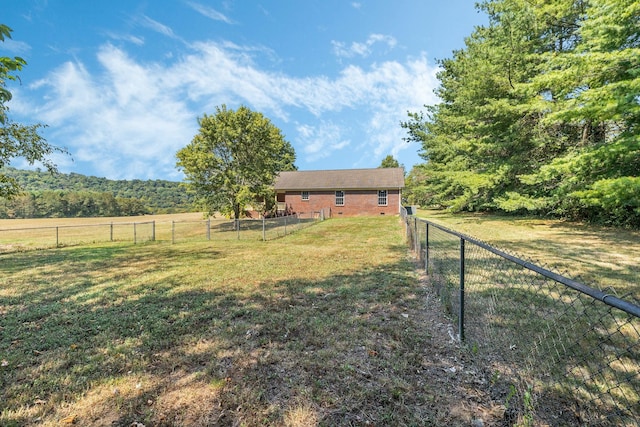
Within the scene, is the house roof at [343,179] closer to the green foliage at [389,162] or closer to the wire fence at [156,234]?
the wire fence at [156,234]

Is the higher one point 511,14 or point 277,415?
point 511,14

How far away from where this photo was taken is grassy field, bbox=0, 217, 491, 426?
2545mm

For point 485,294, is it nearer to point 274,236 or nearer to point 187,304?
point 187,304

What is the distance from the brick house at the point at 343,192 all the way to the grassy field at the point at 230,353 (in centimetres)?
2204

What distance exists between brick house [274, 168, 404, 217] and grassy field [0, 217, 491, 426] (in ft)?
72.3

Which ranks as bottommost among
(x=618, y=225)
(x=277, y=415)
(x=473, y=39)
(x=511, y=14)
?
(x=277, y=415)

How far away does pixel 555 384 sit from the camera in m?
2.78

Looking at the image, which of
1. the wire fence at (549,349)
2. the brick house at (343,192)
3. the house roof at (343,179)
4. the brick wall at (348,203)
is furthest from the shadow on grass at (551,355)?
the house roof at (343,179)

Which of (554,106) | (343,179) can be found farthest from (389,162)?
(554,106)

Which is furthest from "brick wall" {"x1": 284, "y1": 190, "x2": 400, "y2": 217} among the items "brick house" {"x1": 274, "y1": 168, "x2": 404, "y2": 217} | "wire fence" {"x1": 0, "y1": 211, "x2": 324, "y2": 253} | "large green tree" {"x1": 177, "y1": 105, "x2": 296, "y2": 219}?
"large green tree" {"x1": 177, "y1": 105, "x2": 296, "y2": 219}

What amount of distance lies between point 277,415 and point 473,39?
24147 millimetres

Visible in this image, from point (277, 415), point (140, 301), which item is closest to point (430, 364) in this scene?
point (277, 415)

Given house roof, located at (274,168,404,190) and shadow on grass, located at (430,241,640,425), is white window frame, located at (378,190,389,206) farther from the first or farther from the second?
shadow on grass, located at (430,241,640,425)

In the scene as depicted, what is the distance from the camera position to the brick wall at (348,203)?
93.3 ft
